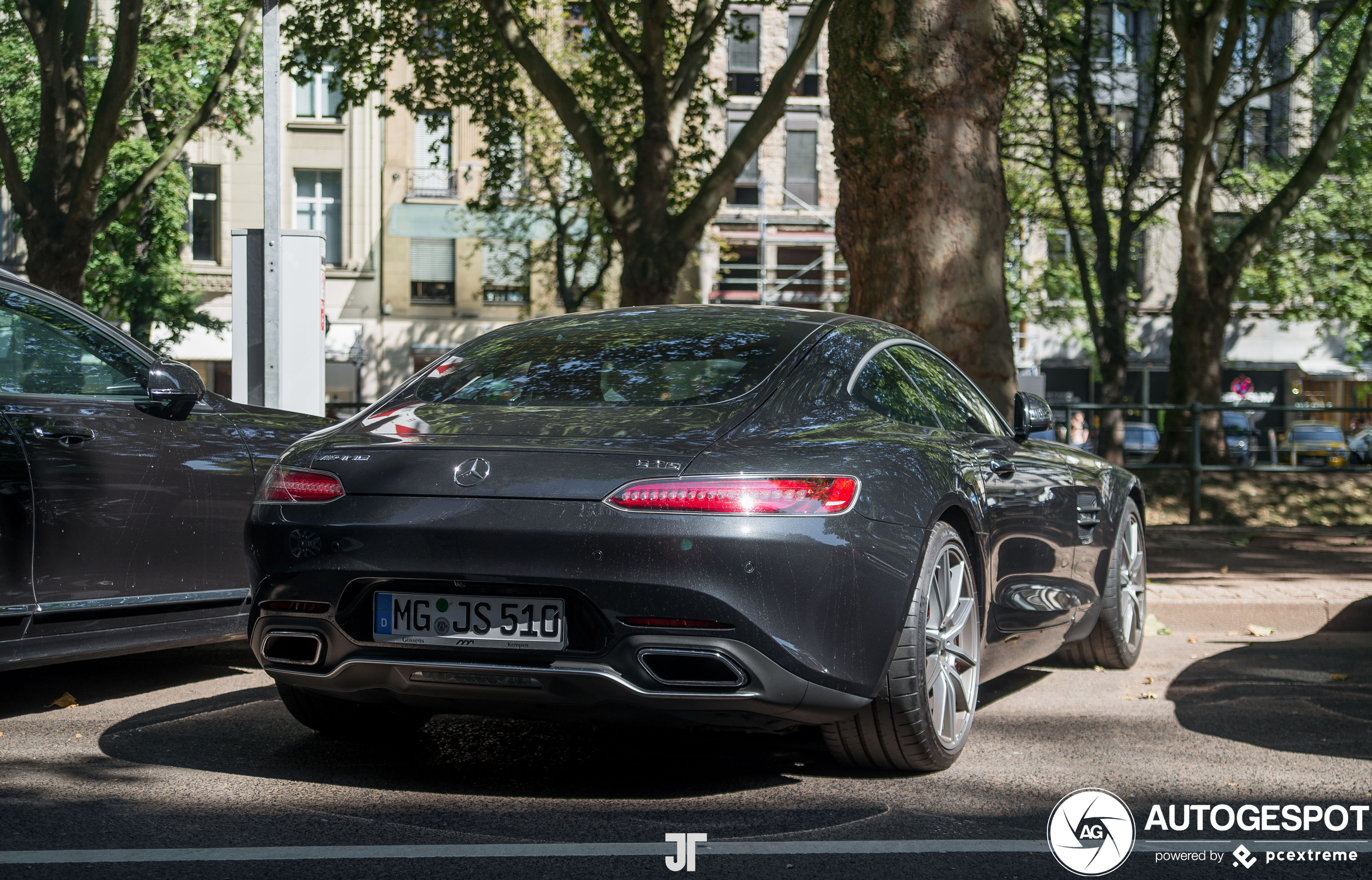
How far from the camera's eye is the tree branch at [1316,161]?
1670 cm

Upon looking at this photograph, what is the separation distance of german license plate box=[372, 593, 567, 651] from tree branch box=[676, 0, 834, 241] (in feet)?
38.6

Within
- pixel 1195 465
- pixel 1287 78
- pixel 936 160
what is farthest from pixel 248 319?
pixel 1287 78

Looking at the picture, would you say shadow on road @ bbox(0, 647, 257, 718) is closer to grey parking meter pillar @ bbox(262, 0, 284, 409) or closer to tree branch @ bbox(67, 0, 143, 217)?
grey parking meter pillar @ bbox(262, 0, 284, 409)

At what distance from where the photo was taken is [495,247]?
37875 millimetres

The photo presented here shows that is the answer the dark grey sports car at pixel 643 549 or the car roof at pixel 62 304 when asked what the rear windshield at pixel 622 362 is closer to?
the dark grey sports car at pixel 643 549

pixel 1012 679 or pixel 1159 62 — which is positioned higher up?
pixel 1159 62

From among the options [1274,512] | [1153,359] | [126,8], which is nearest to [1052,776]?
[1274,512]

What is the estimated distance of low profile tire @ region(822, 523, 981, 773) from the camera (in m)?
3.87

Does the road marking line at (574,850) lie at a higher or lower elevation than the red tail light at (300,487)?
lower

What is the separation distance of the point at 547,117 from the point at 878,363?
30.8 meters

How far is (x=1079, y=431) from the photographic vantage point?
14.4 meters

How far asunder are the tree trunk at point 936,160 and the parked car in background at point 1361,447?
25.8 feet

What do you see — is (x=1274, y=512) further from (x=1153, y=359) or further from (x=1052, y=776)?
(x=1153, y=359)

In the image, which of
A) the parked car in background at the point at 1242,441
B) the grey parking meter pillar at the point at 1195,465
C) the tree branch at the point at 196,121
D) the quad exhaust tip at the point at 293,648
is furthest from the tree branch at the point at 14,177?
the quad exhaust tip at the point at 293,648
